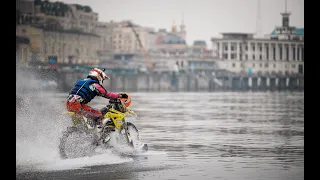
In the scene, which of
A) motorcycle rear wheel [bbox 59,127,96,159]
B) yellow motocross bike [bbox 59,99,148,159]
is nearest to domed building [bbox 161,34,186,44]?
yellow motocross bike [bbox 59,99,148,159]

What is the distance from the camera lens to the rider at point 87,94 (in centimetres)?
1060

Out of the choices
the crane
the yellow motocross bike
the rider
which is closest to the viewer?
the yellow motocross bike

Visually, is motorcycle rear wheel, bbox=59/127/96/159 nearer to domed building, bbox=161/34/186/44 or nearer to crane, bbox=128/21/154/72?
crane, bbox=128/21/154/72

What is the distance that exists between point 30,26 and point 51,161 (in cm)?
5126

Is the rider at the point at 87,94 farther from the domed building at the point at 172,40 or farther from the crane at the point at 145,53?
the domed building at the point at 172,40

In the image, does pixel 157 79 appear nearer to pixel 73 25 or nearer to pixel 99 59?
pixel 99 59

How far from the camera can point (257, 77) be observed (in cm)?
10794

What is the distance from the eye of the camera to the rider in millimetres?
10602

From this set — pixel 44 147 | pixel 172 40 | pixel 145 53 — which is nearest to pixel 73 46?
pixel 145 53

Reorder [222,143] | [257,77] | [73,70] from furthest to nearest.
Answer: [257,77], [73,70], [222,143]

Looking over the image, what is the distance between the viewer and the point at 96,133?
1084cm

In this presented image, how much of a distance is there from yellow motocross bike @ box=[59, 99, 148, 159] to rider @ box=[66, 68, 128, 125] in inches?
2.7

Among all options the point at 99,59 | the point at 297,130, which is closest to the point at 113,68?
the point at 99,59
